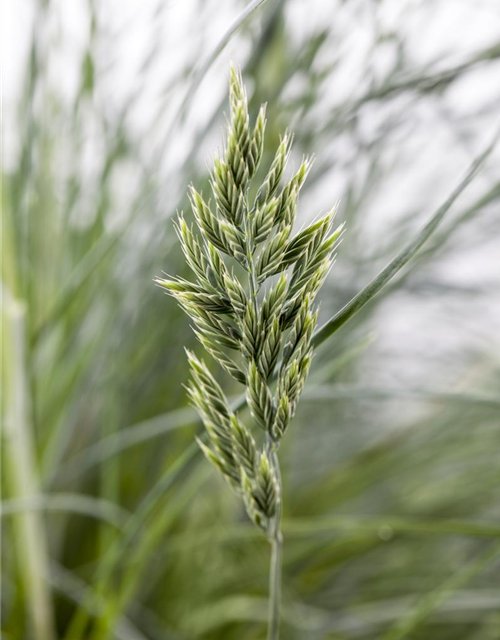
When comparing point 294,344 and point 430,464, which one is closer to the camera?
point 294,344

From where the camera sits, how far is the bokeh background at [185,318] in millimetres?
329

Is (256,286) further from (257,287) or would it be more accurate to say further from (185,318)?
(185,318)

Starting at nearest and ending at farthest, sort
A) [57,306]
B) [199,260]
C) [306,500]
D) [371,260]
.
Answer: [199,260] → [57,306] → [371,260] → [306,500]

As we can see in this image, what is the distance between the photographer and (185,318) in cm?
42

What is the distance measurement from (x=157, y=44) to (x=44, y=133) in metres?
0.12

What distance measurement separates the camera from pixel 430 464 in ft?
1.67

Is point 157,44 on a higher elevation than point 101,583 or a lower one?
higher

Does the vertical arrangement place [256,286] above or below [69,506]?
above

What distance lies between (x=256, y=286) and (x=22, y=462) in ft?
0.91

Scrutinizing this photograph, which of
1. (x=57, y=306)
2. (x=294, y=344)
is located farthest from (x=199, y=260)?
(x=57, y=306)

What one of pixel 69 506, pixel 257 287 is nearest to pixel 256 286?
pixel 257 287

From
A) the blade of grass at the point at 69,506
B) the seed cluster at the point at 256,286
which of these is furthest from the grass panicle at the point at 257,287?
the blade of grass at the point at 69,506

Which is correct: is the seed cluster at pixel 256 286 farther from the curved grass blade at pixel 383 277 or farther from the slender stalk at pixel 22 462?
the slender stalk at pixel 22 462

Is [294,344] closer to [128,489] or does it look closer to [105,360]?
[105,360]
